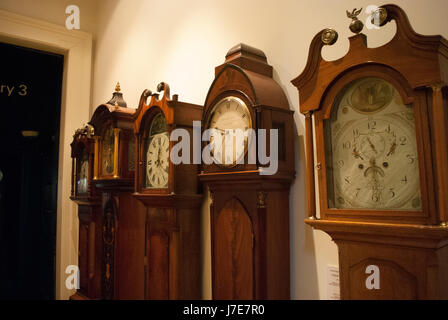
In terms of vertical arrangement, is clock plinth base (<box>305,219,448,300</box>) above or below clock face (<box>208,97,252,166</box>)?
below

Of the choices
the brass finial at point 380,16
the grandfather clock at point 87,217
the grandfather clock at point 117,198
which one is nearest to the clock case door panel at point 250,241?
the brass finial at point 380,16

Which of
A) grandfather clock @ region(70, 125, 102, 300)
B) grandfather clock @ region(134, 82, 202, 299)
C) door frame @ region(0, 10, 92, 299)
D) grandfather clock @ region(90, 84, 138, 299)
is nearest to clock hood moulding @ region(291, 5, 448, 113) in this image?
grandfather clock @ region(134, 82, 202, 299)

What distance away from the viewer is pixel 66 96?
3455mm

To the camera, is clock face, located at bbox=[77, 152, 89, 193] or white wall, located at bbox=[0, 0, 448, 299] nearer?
white wall, located at bbox=[0, 0, 448, 299]

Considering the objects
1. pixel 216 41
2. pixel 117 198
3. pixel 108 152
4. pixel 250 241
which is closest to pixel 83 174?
pixel 108 152

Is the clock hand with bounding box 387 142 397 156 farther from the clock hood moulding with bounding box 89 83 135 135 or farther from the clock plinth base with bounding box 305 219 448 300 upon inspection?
the clock hood moulding with bounding box 89 83 135 135

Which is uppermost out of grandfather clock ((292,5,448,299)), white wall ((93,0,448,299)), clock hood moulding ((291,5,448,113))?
white wall ((93,0,448,299))

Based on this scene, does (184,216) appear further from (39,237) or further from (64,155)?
(39,237)

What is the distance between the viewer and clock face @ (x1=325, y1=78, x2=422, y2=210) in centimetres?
96

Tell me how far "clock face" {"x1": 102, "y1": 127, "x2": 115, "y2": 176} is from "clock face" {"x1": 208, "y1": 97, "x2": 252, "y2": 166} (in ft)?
3.48

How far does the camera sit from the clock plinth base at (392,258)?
0.92m

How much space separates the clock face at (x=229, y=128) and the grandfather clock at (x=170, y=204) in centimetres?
29

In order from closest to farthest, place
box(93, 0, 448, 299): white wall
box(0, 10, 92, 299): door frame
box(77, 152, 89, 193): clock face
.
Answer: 1. box(93, 0, 448, 299): white wall
2. box(77, 152, 89, 193): clock face
3. box(0, 10, 92, 299): door frame

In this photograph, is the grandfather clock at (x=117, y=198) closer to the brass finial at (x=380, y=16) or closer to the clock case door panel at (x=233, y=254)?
the clock case door panel at (x=233, y=254)
